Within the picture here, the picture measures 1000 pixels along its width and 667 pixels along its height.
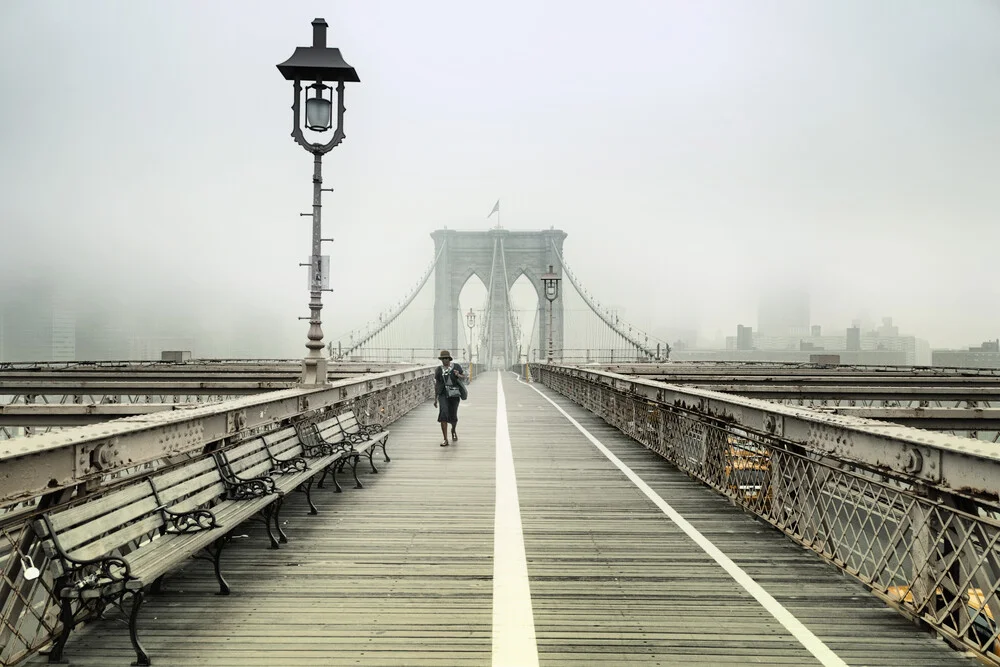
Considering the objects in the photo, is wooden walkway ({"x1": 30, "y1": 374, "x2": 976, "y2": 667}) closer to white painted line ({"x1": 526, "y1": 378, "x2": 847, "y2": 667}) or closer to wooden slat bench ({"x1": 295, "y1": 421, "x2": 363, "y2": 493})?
white painted line ({"x1": 526, "y1": 378, "x2": 847, "y2": 667})

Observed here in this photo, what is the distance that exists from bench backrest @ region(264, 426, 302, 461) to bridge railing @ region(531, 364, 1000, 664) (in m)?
4.28

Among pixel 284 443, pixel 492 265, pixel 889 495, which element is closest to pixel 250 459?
pixel 284 443

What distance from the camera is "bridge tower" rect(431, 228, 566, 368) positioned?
242ft

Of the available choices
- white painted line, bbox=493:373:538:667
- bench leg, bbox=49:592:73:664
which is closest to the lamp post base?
white painted line, bbox=493:373:538:667

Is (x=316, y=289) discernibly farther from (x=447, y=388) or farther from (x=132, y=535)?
(x=132, y=535)

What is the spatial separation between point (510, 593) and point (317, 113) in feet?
23.5

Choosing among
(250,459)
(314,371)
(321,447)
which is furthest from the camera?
(314,371)

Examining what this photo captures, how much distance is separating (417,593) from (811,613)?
2.37 metres

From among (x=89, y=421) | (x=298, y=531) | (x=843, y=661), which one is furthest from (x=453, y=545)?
(x=89, y=421)

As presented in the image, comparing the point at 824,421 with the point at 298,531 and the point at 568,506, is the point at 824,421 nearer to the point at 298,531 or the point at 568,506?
the point at 568,506

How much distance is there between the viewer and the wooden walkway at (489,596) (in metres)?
3.49

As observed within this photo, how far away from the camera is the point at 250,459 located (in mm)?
5750

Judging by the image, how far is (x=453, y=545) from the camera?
525 centimetres

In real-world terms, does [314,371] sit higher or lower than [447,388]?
higher
